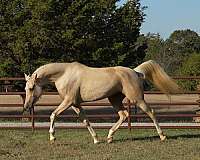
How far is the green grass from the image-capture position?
8797mm

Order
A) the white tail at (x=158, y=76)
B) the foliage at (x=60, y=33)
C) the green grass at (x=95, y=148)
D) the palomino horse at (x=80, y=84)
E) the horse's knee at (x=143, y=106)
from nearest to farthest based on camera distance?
the green grass at (x=95, y=148) < the palomino horse at (x=80, y=84) < the horse's knee at (x=143, y=106) < the white tail at (x=158, y=76) < the foliage at (x=60, y=33)

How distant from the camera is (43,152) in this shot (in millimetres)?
9453

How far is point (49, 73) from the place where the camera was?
35.6ft

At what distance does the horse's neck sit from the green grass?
1.30 m

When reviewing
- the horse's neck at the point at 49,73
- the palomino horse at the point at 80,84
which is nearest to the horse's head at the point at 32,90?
the palomino horse at the point at 80,84

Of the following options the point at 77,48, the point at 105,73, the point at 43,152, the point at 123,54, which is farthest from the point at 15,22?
the point at 43,152

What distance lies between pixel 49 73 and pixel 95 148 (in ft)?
6.34

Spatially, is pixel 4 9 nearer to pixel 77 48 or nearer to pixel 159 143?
pixel 77 48

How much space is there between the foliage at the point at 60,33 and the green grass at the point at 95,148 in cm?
1082

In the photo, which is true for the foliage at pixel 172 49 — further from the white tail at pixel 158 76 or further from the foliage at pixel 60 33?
the white tail at pixel 158 76

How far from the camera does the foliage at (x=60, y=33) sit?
22906mm

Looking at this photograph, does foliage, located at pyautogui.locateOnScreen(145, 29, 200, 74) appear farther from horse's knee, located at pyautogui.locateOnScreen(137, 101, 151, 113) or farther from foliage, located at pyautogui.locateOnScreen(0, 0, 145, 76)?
horse's knee, located at pyautogui.locateOnScreen(137, 101, 151, 113)

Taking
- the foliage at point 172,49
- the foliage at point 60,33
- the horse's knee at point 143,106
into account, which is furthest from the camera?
the foliage at point 172,49

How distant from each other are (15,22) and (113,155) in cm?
1614
